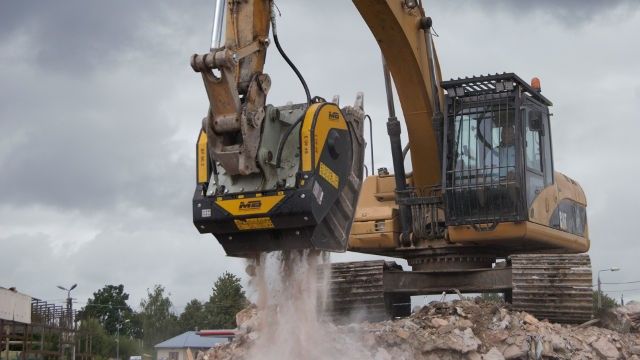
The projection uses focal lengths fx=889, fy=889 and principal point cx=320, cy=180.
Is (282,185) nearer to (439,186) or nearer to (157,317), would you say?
(439,186)

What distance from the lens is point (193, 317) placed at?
56.8 metres

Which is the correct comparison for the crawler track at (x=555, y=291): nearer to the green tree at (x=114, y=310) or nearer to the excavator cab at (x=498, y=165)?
the excavator cab at (x=498, y=165)

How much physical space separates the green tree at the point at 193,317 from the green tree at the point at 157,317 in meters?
0.71

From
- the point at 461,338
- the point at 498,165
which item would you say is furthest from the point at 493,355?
the point at 498,165

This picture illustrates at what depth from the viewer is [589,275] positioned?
10336 mm

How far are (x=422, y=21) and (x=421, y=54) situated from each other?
409 millimetres

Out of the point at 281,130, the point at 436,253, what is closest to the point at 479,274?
the point at 436,253

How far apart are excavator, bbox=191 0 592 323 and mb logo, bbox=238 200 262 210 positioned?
1.23ft

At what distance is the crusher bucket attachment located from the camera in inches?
270

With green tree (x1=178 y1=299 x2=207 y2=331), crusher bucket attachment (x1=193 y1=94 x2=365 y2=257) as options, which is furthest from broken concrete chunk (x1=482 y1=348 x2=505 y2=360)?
green tree (x1=178 y1=299 x2=207 y2=331)

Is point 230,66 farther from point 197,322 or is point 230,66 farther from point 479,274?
point 197,322

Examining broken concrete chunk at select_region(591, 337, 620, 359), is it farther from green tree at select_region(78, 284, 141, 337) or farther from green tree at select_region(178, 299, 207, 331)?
green tree at select_region(78, 284, 141, 337)

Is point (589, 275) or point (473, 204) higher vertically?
point (473, 204)

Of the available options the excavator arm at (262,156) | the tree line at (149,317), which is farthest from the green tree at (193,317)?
the excavator arm at (262,156)
